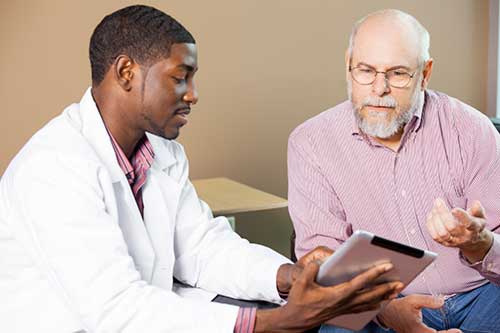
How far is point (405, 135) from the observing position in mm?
2055

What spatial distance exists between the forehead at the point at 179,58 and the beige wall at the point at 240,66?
1545 mm

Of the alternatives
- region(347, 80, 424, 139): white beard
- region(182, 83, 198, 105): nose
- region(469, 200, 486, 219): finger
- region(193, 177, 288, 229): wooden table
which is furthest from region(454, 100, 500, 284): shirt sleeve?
region(193, 177, 288, 229): wooden table

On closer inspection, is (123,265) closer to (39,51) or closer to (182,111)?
(182,111)

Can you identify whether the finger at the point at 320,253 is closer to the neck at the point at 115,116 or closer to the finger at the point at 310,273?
the finger at the point at 310,273

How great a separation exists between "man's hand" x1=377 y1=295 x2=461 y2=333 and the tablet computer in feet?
0.85

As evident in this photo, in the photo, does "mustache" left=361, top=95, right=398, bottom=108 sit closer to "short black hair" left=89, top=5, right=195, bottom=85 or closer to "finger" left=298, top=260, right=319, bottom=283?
"short black hair" left=89, top=5, right=195, bottom=85

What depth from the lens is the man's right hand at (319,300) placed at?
4.75ft

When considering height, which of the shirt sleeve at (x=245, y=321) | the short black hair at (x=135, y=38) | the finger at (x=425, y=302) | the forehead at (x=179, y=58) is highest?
the short black hair at (x=135, y=38)

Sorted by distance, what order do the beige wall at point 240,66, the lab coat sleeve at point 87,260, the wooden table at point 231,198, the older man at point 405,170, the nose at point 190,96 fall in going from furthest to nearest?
1. the beige wall at point 240,66
2. the wooden table at point 231,198
3. the older man at point 405,170
4. the nose at point 190,96
5. the lab coat sleeve at point 87,260

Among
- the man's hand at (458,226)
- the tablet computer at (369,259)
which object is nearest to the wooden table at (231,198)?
the man's hand at (458,226)

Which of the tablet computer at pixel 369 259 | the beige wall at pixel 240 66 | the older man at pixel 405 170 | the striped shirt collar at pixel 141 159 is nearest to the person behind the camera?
the tablet computer at pixel 369 259

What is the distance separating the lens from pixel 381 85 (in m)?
2.00

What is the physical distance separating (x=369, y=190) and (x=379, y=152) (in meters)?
0.10

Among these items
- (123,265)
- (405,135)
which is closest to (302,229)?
(405,135)
